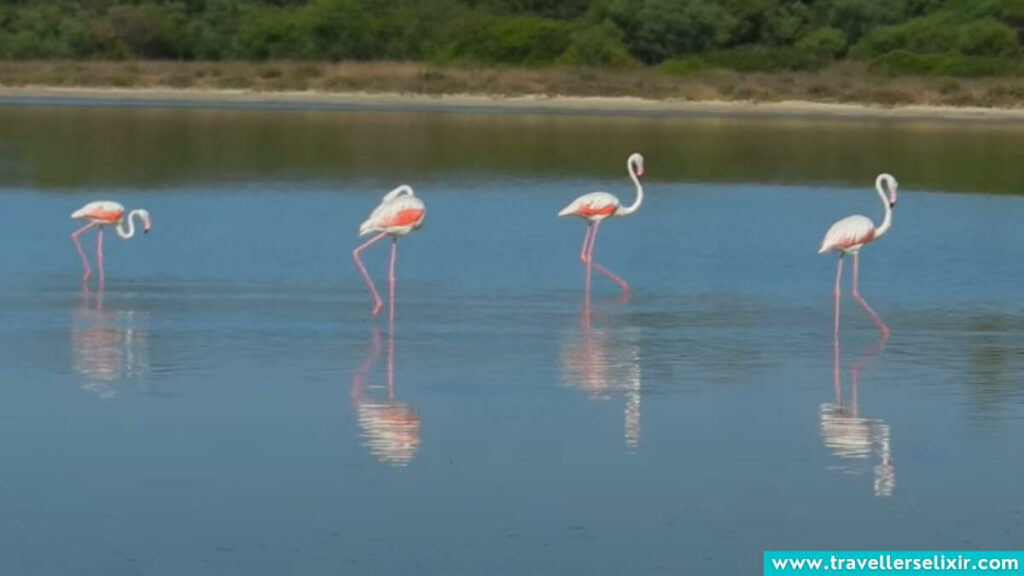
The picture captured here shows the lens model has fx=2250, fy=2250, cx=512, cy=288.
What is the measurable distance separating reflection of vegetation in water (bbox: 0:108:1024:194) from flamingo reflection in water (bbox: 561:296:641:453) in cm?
1279

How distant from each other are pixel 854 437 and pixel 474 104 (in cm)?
3578

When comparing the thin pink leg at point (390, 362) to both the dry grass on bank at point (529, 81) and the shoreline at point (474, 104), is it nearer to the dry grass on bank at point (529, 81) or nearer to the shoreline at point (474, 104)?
the shoreline at point (474, 104)

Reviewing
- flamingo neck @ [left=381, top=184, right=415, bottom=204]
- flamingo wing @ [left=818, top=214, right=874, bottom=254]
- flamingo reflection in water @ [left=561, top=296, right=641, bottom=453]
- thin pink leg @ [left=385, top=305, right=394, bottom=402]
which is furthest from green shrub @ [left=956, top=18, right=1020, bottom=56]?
thin pink leg @ [left=385, top=305, right=394, bottom=402]

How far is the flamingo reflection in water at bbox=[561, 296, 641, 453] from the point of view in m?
11.2

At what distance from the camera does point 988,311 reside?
1545cm

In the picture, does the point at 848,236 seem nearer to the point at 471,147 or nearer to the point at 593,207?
the point at 593,207

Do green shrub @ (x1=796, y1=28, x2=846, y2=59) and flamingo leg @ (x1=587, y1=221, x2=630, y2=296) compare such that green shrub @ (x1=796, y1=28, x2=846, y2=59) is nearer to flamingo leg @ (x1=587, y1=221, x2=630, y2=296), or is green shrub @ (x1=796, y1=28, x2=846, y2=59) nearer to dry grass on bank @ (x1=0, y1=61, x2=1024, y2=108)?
dry grass on bank @ (x1=0, y1=61, x2=1024, y2=108)

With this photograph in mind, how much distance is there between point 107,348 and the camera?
42.5 ft

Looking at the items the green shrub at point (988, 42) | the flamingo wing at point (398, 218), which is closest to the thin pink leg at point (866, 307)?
the flamingo wing at point (398, 218)

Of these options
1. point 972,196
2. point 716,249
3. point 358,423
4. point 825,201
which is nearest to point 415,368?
point 358,423

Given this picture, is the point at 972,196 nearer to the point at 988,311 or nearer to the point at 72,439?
the point at 988,311

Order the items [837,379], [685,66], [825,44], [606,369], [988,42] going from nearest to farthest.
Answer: [837,379] < [606,369] < [685,66] < [988,42] < [825,44]

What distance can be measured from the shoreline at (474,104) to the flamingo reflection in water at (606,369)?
99.5ft

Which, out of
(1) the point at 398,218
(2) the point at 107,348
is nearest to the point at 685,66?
(1) the point at 398,218
